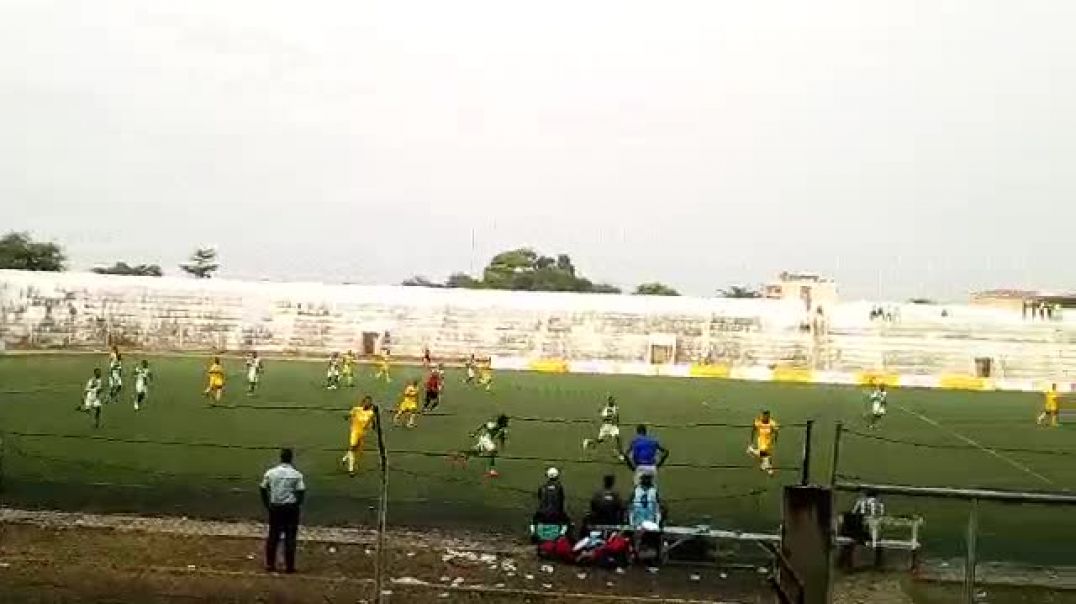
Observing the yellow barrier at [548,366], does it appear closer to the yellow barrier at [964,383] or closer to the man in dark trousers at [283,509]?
the yellow barrier at [964,383]

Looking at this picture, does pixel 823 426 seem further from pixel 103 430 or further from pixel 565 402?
pixel 103 430

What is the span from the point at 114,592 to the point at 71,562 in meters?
1.53

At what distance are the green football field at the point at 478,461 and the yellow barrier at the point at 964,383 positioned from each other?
16845 mm

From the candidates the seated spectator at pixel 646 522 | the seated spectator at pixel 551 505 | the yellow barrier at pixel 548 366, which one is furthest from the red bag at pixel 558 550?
the yellow barrier at pixel 548 366

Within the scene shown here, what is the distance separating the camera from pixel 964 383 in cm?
5406

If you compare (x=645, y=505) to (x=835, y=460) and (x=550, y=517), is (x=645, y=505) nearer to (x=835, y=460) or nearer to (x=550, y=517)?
(x=550, y=517)

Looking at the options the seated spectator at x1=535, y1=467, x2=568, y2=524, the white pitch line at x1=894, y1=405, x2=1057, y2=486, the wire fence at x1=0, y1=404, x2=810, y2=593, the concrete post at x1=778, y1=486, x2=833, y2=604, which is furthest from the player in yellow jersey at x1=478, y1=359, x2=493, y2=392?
the concrete post at x1=778, y1=486, x2=833, y2=604

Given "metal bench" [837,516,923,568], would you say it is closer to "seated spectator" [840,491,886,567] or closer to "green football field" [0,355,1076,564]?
"seated spectator" [840,491,886,567]

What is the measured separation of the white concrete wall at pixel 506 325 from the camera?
59.6m

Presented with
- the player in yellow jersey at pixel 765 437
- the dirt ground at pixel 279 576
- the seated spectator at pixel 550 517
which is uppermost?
the player in yellow jersey at pixel 765 437

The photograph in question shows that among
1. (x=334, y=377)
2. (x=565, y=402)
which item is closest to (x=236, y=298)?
(x=334, y=377)

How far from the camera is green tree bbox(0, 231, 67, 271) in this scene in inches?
3373

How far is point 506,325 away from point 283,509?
169 feet

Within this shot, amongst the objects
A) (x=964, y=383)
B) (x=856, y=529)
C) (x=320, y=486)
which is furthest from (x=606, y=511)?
(x=964, y=383)
